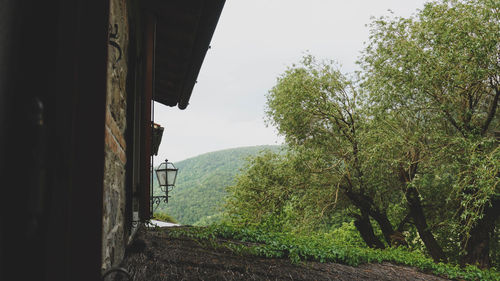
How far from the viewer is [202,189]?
162 ft

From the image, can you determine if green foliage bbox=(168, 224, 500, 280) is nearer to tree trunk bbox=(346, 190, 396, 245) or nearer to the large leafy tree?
the large leafy tree

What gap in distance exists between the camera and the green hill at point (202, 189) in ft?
132

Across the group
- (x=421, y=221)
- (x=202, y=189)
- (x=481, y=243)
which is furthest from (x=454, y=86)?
(x=202, y=189)

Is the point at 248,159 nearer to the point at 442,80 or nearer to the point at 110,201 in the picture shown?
the point at 442,80

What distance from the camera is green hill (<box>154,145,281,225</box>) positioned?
40250mm

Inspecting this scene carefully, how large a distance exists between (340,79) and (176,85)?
27.4ft

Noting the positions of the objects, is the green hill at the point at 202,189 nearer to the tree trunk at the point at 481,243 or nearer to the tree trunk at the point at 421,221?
the tree trunk at the point at 421,221

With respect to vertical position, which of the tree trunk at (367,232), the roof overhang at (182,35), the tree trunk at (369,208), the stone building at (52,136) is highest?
the roof overhang at (182,35)

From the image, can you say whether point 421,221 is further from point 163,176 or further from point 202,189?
point 202,189

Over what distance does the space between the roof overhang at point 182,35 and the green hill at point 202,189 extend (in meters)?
19.5

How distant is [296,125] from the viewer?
40.1 feet

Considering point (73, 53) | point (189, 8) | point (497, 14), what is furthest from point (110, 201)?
point (497, 14)

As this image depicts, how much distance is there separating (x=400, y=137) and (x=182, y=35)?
719 cm

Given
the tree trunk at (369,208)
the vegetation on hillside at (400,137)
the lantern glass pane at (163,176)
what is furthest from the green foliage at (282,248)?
the tree trunk at (369,208)
